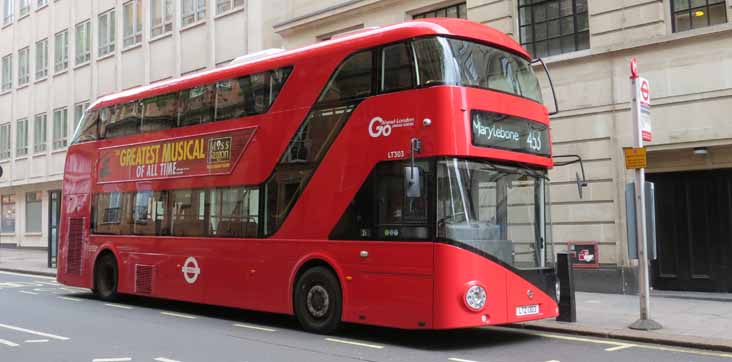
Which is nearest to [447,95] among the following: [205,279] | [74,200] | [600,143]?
[205,279]

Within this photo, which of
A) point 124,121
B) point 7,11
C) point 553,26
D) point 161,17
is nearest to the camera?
point 124,121

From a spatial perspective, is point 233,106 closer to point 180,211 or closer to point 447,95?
point 180,211

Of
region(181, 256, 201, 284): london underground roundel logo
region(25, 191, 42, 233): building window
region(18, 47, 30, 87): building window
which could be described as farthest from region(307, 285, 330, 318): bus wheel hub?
region(18, 47, 30, 87): building window

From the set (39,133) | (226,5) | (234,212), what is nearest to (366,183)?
(234,212)

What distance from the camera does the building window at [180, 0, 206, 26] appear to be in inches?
1137

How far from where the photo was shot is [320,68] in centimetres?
1109

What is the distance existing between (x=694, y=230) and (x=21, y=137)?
36.2m

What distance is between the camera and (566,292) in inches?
446

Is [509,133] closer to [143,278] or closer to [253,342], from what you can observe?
[253,342]

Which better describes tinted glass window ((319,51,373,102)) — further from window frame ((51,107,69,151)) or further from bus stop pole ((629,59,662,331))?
window frame ((51,107,69,151))

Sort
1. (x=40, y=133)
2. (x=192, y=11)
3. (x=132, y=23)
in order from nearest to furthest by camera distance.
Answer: (x=192, y=11) < (x=132, y=23) < (x=40, y=133)

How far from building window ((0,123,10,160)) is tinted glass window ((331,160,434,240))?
120 ft

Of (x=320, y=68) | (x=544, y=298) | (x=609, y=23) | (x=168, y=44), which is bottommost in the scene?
(x=544, y=298)

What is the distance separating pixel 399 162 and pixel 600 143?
786 cm
